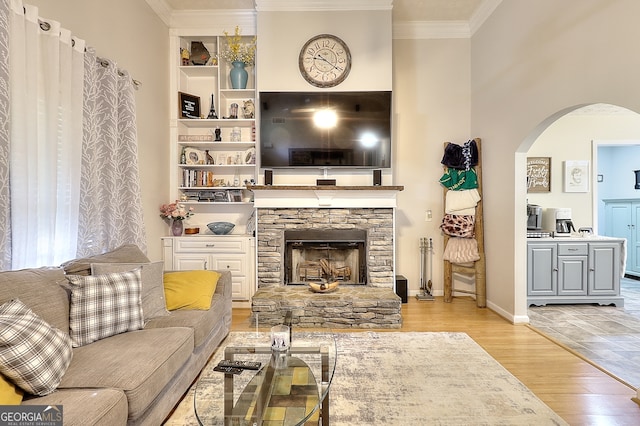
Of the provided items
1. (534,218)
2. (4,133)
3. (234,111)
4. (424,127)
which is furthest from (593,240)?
(4,133)

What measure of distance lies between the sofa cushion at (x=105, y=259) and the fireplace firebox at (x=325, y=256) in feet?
5.51

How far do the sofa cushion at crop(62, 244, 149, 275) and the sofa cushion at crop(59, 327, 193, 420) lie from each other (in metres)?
0.55

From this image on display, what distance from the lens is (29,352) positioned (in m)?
1.28

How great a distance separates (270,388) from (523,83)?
11.4 ft

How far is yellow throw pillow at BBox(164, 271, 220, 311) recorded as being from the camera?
2404mm

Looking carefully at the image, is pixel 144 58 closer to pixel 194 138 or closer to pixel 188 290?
pixel 194 138

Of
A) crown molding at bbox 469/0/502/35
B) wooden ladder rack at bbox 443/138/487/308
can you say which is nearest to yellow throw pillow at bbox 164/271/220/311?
wooden ladder rack at bbox 443/138/487/308

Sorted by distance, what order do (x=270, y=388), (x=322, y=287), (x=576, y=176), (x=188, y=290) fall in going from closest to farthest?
(x=270, y=388)
(x=188, y=290)
(x=322, y=287)
(x=576, y=176)

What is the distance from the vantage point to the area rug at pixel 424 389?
1813 mm

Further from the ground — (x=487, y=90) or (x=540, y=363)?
(x=487, y=90)

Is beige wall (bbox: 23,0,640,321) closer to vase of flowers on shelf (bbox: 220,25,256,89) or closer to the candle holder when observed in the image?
vase of flowers on shelf (bbox: 220,25,256,89)

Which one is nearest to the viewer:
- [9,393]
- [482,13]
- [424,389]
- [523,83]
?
[9,393]

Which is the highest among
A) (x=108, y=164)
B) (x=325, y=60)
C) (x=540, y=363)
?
(x=325, y=60)

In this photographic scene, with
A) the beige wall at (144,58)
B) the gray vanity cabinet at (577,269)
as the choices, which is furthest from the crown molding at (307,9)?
the gray vanity cabinet at (577,269)
